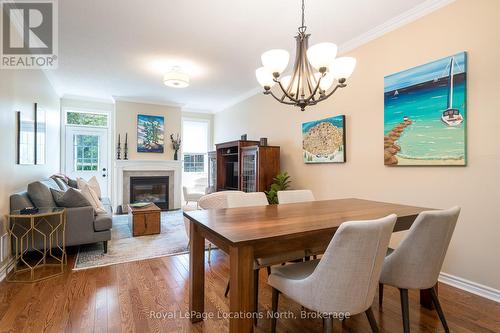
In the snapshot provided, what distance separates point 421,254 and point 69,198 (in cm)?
357

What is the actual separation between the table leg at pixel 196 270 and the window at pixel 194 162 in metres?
5.41

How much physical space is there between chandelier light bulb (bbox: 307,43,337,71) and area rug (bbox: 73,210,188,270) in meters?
2.80

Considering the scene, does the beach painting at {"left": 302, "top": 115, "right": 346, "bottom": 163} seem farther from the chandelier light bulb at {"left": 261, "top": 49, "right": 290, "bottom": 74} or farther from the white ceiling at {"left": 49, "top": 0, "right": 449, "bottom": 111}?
the chandelier light bulb at {"left": 261, "top": 49, "right": 290, "bottom": 74}

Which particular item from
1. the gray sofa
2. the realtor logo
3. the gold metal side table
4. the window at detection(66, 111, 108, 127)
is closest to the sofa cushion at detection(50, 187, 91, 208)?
the gray sofa

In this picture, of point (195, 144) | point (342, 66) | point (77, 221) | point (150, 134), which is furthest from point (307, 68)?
point (195, 144)

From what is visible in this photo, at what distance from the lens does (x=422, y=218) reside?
1.46 m

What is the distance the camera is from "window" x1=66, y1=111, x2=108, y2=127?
19.4 ft

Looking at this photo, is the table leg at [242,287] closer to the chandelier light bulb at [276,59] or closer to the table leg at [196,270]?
the table leg at [196,270]

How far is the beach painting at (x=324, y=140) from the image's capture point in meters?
3.40

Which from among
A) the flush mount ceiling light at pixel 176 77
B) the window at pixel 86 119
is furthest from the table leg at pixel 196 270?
the window at pixel 86 119

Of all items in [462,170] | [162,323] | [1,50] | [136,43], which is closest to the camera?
[162,323]

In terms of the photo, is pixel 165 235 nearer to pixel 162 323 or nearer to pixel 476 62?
pixel 162 323

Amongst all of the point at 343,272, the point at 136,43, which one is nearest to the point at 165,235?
the point at 136,43

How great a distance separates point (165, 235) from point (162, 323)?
2.38 m
